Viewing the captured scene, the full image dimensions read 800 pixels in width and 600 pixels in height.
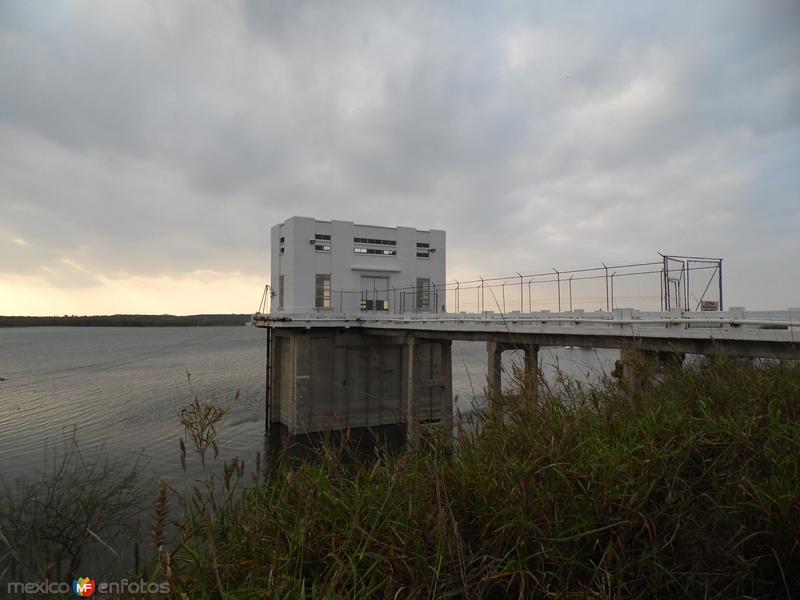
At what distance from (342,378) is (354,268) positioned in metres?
7.13

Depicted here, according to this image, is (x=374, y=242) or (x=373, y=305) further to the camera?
(x=374, y=242)

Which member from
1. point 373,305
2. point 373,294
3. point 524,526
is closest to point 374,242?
point 373,294

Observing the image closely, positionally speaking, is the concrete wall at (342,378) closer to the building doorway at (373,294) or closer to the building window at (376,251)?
the building doorway at (373,294)

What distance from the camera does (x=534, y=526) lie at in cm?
280

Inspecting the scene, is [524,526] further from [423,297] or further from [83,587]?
[423,297]

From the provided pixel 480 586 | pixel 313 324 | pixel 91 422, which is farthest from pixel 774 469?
pixel 91 422

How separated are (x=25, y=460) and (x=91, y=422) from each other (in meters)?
7.45

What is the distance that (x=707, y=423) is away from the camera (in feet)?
13.5

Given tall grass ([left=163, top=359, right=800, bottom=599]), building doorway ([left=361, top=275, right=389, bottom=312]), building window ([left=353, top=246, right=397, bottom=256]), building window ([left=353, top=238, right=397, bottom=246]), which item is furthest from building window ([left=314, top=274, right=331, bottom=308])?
tall grass ([left=163, top=359, right=800, bottom=599])

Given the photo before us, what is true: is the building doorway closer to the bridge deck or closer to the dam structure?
the dam structure

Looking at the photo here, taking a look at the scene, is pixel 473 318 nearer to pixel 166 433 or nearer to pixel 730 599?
pixel 730 599

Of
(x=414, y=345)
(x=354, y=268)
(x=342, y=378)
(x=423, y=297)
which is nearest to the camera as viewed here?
(x=414, y=345)

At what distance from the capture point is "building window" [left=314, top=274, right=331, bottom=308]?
26.6 m

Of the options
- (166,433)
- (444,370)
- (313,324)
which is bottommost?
(166,433)
